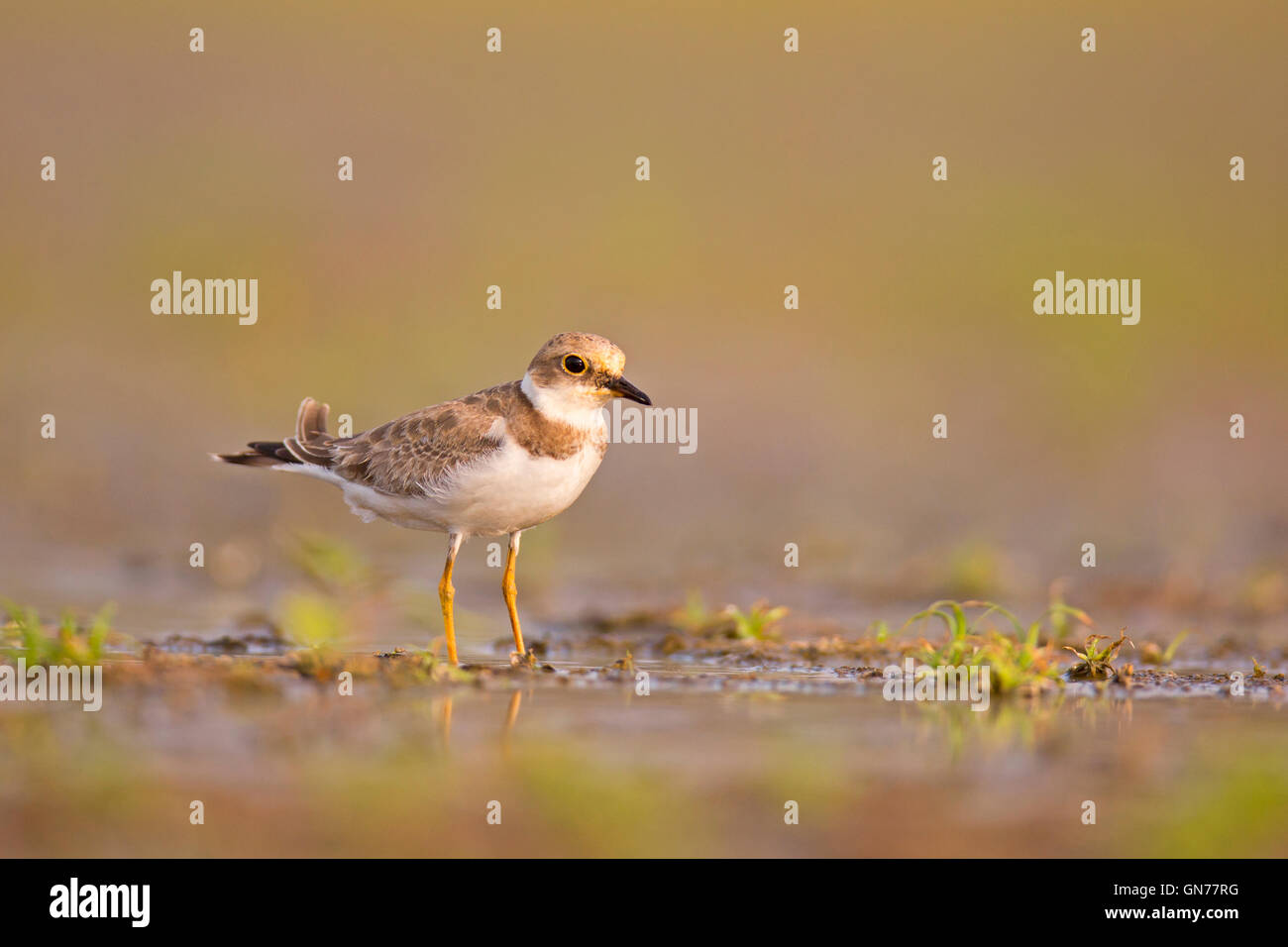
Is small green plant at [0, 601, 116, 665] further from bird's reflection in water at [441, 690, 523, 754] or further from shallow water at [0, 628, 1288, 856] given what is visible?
bird's reflection in water at [441, 690, 523, 754]

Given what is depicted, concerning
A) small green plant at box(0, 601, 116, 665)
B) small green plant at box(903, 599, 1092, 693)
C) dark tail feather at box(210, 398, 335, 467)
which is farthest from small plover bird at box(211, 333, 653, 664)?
small green plant at box(903, 599, 1092, 693)

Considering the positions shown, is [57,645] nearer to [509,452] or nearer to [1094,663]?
[509,452]

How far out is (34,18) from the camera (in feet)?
78.5

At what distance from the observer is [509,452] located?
8602 millimetres

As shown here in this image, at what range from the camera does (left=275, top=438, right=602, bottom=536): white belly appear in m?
8.59

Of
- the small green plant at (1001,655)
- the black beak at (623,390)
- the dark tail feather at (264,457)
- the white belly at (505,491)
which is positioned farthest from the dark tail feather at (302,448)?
the small green plant at (1001,655)

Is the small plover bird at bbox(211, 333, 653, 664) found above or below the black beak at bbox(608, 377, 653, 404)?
below

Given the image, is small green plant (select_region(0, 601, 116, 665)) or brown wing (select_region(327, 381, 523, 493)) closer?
small green plant (select_region(0, 601, 116, 665))

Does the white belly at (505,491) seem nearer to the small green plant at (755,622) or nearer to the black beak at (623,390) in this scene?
the black beak at (623,390)

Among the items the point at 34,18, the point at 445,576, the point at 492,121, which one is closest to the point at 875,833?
the point at 445,576

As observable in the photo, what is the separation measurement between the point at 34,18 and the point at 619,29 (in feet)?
29.0

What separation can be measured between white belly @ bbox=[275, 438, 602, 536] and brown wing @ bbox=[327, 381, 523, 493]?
0.09 meters

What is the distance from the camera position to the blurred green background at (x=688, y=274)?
1351cm

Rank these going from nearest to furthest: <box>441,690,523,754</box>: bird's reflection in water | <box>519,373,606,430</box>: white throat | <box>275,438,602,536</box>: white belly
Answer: <box>441,690,523,754</box>: bird's reflection in water, <box>275,438,602,536</box>: white belly, <box>519,373,606,430</box>: white throat
